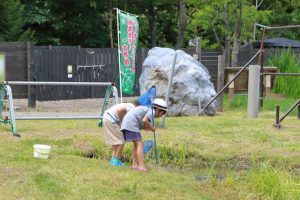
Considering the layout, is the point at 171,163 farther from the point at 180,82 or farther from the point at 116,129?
the point at 180,82

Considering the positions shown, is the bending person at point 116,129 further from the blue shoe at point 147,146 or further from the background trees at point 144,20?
the background trees at point 144,20

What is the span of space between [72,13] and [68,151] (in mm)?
19145

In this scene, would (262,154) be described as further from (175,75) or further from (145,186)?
(175,75)

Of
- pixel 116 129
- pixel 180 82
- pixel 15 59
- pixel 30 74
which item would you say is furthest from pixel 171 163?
pixel 15 59

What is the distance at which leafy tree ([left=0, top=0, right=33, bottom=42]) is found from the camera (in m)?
20.3

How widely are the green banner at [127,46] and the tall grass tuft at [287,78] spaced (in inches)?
211

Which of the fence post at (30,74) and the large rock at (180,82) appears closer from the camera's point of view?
the large rock at (180,82)

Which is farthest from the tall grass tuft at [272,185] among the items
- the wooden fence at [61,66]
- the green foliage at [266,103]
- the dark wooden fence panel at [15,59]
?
the dark wooden fence panel at [15,59]

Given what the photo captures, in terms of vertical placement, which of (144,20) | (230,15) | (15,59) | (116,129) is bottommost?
(116,129)

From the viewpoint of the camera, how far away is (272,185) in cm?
609

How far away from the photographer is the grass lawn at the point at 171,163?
5.86 metres

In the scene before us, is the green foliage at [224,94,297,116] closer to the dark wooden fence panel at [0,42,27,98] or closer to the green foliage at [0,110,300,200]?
the green foliage at [0,110,300,200]

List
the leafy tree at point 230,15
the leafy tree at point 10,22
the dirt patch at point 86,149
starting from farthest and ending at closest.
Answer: the leafy tree at point 10,22 → the leafy tree at point 230,15 → the dirt patch at point 86,149

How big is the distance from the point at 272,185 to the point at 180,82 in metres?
7.15
